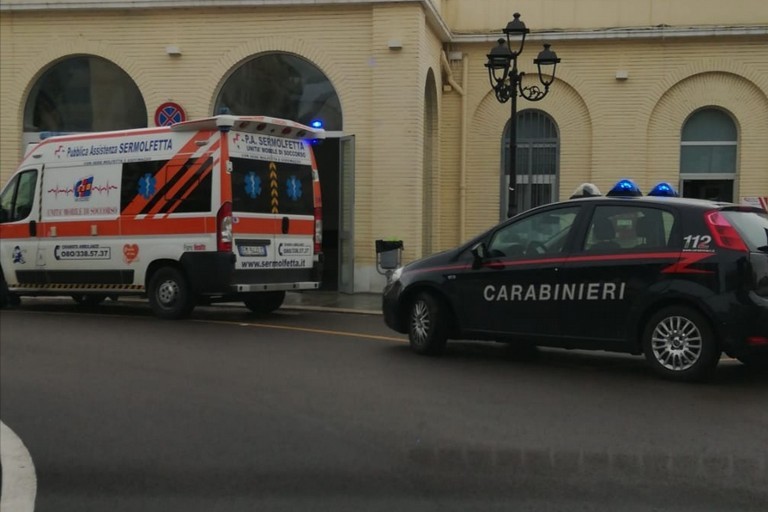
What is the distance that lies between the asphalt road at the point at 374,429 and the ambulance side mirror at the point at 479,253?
3.35ft

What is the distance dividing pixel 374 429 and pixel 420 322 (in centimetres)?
310

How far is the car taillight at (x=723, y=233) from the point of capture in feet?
23.4

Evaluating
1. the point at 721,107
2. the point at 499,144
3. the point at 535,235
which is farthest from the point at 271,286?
the point at 721,107

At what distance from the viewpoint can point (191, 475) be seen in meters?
5.00

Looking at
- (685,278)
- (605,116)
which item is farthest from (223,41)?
(685,278)

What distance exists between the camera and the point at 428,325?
886 centimetres

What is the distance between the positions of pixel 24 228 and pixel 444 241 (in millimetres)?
9225

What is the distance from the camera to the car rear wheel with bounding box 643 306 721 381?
280 inches

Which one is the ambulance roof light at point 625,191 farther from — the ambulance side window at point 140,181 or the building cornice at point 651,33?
the building cornice at point 651,33

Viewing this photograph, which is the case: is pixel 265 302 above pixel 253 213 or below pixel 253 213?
below

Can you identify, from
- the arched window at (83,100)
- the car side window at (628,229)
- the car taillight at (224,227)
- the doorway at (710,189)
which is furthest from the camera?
the doorway at (710,189)

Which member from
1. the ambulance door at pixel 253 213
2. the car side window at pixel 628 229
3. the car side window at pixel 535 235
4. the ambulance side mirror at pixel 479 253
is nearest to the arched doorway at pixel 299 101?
the ambulance door at pixel 253 213

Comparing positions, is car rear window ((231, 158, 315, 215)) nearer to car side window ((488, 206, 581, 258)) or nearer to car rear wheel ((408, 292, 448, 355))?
car rear wheel ((408, 292, 448, 355))

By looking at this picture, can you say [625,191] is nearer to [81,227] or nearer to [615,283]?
[615,283]
